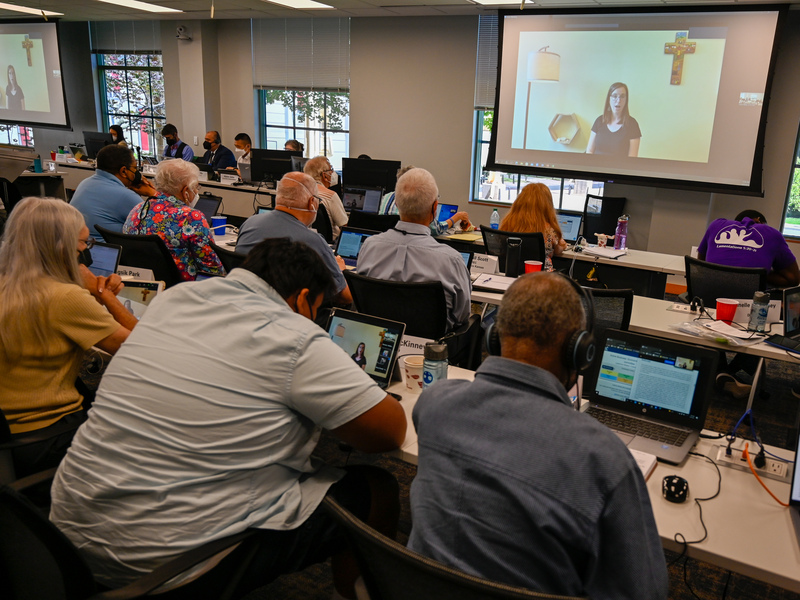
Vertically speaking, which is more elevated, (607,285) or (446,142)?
(446,142)

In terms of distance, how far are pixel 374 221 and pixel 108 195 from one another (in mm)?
1809

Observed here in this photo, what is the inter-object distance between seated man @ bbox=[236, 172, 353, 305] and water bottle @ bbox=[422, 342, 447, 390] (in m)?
1.26

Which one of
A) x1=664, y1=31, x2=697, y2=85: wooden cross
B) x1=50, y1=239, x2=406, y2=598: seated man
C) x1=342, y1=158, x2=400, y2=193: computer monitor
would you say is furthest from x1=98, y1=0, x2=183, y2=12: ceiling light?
x1=50, y1=239, x2=406, y2=598: seated man

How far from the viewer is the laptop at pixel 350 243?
14.0 feet

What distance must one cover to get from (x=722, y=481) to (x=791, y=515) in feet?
0.60

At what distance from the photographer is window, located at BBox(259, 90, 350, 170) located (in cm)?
955

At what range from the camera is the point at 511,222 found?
14.5 feet

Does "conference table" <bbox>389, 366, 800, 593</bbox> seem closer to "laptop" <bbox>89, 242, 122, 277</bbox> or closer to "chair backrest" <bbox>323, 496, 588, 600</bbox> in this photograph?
"chair backrest" <bbox>323, 496, 588, 600</bbox>

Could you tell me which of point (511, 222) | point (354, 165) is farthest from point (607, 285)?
point (354, 165)

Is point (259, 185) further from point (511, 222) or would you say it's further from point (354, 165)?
point (511, 222)

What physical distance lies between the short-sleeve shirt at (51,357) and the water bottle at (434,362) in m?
1.02

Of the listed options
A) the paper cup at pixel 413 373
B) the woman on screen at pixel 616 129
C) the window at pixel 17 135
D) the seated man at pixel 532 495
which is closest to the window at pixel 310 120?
the woman on screen at pixel 616 129

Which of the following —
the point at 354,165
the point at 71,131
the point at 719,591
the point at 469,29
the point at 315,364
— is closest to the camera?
the point at 315,364

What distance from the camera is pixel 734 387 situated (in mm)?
3977
